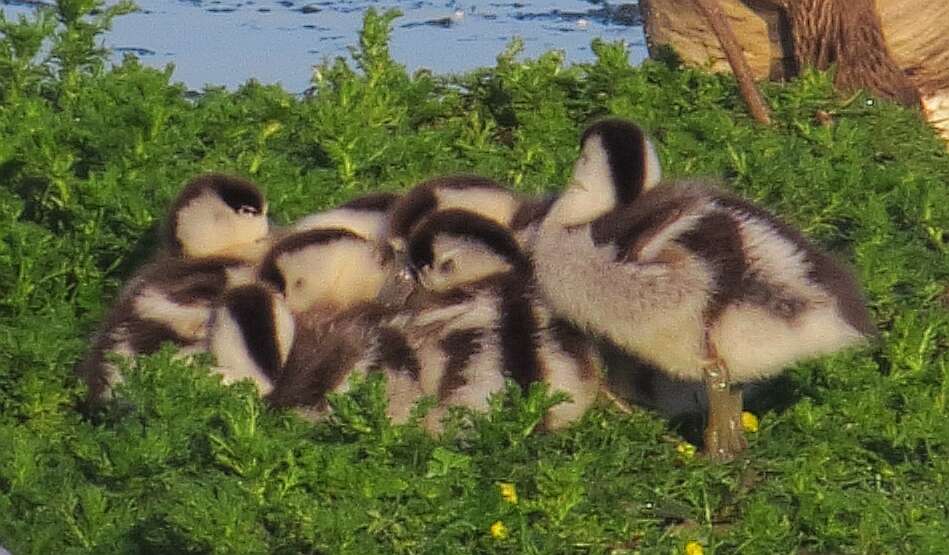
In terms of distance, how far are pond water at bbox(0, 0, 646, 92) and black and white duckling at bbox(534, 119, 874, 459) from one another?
16.7ft

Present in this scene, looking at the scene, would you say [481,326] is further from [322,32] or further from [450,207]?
[322,32]

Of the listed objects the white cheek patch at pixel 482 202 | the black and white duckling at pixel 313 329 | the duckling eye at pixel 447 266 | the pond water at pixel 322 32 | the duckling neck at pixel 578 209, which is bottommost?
the pond water at pixel 322 32

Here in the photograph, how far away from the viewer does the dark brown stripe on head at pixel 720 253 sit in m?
5.02

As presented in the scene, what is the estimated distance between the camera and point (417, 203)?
18.9 feet

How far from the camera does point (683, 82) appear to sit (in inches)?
307

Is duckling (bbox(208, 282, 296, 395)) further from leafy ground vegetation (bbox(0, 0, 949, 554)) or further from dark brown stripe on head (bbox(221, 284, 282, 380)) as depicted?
leafy ground vegetation (bbox(0, 0, 949, 554))

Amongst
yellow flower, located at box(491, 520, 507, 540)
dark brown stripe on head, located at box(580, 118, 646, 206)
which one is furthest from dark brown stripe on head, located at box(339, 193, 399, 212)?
yellow flower, located at box(491, 520, 507, 540)

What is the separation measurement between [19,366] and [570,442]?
4.88ft

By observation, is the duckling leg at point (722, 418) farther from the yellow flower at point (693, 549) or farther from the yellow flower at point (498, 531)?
the yellow flower at point (498, 531)

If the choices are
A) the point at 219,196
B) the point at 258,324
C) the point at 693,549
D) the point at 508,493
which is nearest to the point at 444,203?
the point at 219,196

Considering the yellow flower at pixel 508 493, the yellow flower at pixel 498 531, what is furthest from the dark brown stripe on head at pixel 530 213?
the yellow flower at pixel 498 531

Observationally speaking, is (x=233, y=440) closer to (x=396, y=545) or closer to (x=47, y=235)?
(x=396, y=545)

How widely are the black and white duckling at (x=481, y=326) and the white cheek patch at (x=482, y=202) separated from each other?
0.19m

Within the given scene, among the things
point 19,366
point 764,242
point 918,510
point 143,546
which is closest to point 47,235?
point 19,366
